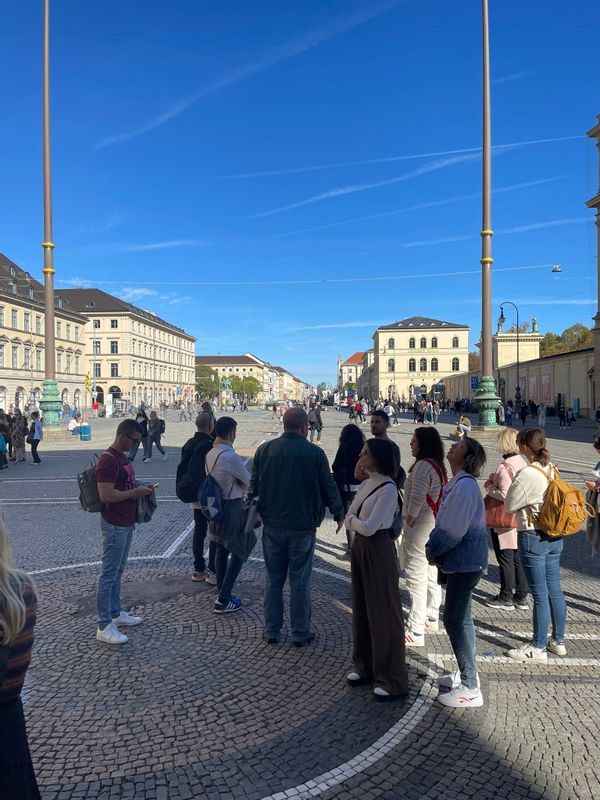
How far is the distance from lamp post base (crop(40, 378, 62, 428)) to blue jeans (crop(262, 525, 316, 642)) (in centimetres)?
2299

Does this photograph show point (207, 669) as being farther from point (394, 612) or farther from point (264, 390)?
point (264, 390)

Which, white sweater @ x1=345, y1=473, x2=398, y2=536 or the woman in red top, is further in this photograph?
white sweater @ x1=345, y1=473, x2=398, y2=536

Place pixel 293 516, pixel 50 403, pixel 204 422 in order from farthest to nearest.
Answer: pixel 50 403 < pixel 204 422 < pixel 293 516

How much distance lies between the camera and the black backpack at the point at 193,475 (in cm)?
606

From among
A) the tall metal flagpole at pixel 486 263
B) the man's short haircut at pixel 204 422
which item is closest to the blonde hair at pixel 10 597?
the man's short haircut at pixel 204 422

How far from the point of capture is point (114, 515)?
4.70m

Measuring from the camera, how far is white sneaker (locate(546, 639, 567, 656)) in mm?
4457

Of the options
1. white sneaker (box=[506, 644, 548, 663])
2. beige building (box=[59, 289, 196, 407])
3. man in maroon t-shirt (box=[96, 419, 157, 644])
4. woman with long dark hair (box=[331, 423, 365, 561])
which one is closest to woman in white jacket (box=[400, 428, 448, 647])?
white sneaker (box=[506, 644, 548, 663])

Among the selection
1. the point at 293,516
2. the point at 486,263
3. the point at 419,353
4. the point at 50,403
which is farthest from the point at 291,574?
the point at 419,353

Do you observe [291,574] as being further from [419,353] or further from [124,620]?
[419,353]

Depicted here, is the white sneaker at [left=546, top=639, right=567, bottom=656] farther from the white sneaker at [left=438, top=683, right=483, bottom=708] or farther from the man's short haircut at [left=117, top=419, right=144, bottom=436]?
the man's short haircut at [left=117, top=419, right=144, bottom=436]

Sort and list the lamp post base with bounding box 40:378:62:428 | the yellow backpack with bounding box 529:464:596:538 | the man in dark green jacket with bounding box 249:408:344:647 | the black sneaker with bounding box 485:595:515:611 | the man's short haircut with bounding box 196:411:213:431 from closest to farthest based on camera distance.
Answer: the yellow backpack with bounding box 529:464:596:538 < the man in dark green jacket with bounding box 249:408:344:647 < the black sneaker with bounding box 485:595:515:611 < the man's short haircut with bounding box 196:411:213:431 < the lamp post base with bounding box 40:378:62:428

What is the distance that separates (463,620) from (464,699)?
1.80 ft

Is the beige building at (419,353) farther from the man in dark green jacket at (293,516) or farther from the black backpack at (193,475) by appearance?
the man in dark green jacket at (293,516)
